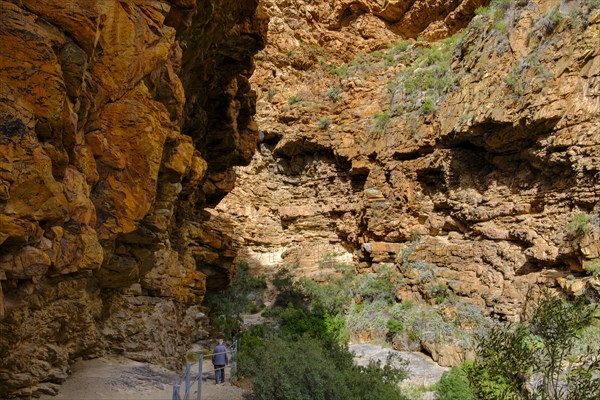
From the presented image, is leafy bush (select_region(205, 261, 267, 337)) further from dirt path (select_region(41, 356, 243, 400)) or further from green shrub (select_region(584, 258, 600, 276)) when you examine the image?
green shrub (select_region(584, 258, 600, 276))

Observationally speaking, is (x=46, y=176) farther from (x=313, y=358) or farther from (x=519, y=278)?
(x=519, y=278)

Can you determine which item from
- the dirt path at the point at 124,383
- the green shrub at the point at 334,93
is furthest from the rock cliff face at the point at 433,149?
the dirt path at the point at 124,383

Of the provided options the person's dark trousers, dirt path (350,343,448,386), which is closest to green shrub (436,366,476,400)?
dirt path (350,343,448,386)

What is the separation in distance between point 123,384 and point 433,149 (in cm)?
1818

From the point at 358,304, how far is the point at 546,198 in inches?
362

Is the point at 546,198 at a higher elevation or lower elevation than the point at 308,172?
lower

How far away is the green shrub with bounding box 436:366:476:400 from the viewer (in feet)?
36.5

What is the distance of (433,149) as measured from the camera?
22.2 metres

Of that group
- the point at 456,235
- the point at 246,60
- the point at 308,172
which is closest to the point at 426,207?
the point at 456,235

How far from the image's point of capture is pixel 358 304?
2138 cm

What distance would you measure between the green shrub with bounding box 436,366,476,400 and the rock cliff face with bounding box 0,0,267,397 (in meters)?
6.57

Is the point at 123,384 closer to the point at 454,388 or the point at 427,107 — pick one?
the point at 454,388

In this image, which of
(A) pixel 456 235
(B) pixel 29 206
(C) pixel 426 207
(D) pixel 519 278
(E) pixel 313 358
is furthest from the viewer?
(C) pixel 426 207

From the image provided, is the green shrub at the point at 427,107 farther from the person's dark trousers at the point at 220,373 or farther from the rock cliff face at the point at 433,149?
the person's dark trousers at the point at 220,373
